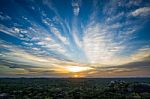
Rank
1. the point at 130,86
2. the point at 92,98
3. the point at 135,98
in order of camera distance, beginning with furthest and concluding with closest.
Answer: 1. the point at 130,86
2. the point at 92,98
3. the point at 135,98

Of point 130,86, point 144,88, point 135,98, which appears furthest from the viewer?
point 130,86

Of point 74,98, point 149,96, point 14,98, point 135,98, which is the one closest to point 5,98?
point 14,98

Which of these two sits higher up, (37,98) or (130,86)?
(130,86)

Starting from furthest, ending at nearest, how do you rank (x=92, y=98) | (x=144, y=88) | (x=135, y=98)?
1. (x=144, y=88)
2. (x=92, y=98)
3. (x=135, y=98)

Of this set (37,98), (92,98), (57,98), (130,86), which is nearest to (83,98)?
(92,98)

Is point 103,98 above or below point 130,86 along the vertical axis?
below

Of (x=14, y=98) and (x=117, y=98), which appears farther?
(x=14, y=98)

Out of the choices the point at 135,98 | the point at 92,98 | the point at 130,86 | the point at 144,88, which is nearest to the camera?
the point at 135,98

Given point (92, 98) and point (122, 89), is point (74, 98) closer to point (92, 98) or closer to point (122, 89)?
point (92, 98)

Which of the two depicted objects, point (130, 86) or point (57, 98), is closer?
point (57, 98)

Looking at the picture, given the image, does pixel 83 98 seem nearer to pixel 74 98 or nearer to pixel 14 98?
pixel 74 98
